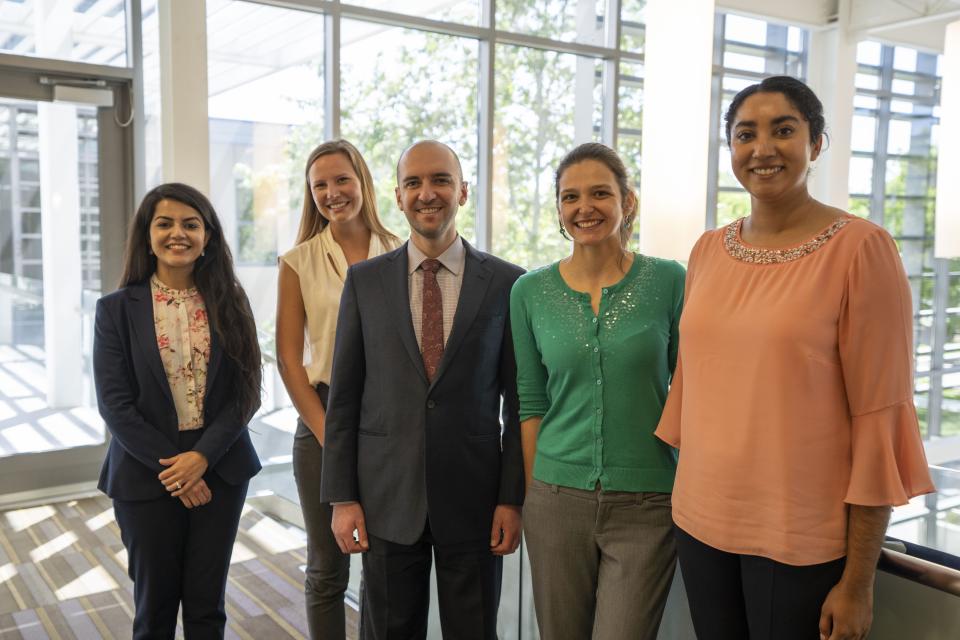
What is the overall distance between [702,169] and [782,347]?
171cm

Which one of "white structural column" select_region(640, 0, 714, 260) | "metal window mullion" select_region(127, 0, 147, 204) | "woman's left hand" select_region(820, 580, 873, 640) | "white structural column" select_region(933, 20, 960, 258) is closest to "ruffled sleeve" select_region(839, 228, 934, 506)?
"woman's left hand" select_region(820, 580, 873, 640)

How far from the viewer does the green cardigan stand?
1.86m

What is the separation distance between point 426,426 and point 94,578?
2749 mm

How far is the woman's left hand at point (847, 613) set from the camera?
1.46 m

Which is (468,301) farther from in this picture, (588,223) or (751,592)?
(751,592)

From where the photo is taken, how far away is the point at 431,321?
2.14 m

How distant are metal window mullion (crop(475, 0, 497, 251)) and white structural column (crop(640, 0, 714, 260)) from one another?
3460 millimetres

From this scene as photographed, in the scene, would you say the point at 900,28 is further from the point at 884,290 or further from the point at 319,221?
the point at 884,290

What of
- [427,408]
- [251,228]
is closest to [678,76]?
[427,408]

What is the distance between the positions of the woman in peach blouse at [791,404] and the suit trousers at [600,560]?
17 centimetres

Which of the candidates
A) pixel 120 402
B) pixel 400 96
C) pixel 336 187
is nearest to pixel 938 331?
pixel 400 96

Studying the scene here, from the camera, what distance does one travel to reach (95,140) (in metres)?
5.39

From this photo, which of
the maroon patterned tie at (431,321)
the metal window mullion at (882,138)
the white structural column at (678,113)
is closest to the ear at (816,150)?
the maroon patterned tie at (431,321)

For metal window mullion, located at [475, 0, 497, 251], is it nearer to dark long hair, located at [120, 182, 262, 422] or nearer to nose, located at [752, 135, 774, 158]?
dark long hair, located at [120, 182, 262, 422]
